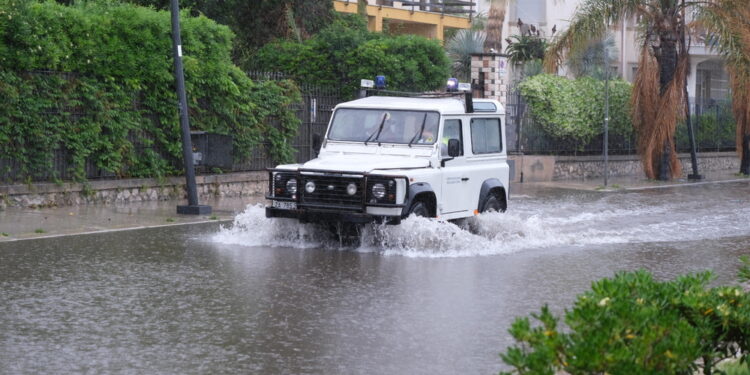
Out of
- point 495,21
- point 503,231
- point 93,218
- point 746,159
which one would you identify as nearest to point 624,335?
point 503,231

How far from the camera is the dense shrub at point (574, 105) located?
104 feet

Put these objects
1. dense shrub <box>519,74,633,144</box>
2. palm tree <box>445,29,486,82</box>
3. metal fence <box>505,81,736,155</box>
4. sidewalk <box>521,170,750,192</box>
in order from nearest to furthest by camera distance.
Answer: sidewalk <box>521,170,750,192</box> < metal fence <box>505,81,736,155</box> < dense shrub <box>519,74,633,144</box> < palm tree <box>445,29,486,82</box>

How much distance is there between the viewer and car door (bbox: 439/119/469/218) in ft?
49.5

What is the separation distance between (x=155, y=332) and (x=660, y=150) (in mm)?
24527

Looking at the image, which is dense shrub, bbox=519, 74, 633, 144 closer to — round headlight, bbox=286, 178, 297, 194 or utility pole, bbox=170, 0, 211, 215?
utility pole, bbox=170, 0, 211, 215

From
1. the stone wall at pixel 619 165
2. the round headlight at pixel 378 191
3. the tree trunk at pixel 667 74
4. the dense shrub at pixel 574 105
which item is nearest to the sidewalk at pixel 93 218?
the round headlight at pixel 378 191

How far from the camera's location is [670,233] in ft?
57.4

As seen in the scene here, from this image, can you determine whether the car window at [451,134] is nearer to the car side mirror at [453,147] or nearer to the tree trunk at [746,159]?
the car side mirror at [453,147]

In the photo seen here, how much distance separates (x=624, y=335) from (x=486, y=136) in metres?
11.8

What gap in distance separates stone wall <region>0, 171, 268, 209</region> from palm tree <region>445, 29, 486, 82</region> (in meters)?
16.5

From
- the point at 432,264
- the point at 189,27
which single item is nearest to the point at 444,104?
the point at 432,264

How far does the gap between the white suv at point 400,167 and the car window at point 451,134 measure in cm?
1

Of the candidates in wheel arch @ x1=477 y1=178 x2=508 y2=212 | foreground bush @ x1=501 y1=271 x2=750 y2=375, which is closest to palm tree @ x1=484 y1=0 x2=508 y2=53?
wheel arch @ x1=477 y1=178 x2=508 y2=212

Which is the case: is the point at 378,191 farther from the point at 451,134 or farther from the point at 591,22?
the point at 591,22
